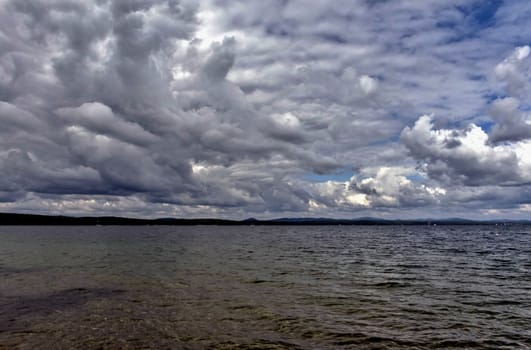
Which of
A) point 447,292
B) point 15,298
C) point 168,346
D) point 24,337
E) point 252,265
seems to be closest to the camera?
point 168,346

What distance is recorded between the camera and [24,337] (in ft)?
63.2

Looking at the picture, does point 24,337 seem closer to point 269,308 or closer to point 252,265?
point 269,308

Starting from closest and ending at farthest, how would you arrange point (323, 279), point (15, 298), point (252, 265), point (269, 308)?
point (269, 308) < point (15, 298) < point (323, 279) < point (252, 265)

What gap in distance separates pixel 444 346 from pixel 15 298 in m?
29.3

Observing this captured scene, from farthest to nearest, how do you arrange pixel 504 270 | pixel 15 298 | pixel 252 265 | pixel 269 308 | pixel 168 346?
pixel 252 265 → pixel 504 270 → pixel 15 298 → pixel 269 308 → pixel 168 346

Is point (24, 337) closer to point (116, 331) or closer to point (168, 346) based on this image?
point (116, 331)

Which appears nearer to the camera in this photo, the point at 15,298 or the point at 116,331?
the point at 116,331

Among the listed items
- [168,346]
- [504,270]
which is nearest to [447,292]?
[504,270]

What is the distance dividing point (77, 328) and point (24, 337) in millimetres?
2446

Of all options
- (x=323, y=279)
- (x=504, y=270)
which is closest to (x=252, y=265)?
(x=323, y=279)

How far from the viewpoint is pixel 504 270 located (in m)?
45.2

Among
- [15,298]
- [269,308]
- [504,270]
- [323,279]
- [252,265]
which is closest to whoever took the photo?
[269,308]

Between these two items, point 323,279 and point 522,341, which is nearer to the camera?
point 522,341

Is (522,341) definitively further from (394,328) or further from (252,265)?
(252,265)
